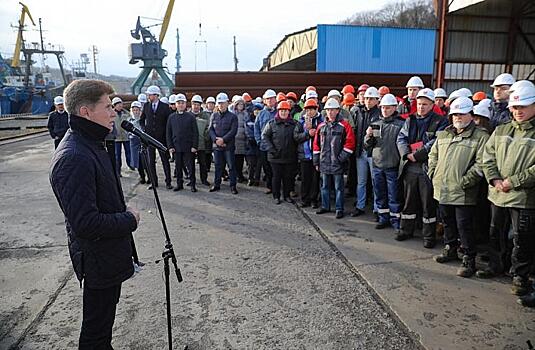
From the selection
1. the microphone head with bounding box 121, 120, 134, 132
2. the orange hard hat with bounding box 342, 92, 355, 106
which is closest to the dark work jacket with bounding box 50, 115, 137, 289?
the microphone head with bounding box 121, 120, 134, 132

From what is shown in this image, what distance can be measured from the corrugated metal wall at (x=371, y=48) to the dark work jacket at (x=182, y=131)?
1356 centimetres

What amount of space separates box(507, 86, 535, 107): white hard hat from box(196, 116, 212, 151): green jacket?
18.8 feet

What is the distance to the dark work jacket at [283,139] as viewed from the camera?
6172 millimetres

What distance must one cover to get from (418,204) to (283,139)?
2442 millimetres

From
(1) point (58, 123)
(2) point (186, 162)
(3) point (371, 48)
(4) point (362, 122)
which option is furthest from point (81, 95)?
(3) point (371, 48)

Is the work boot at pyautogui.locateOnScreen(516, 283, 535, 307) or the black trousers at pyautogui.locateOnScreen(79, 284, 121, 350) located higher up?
the black trousers at pyautogui.locateOnScreen(79, 284, 121, 350)

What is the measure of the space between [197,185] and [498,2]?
13.2 metres

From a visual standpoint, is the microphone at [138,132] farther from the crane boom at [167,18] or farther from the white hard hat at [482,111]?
the crane boom at [167,18]

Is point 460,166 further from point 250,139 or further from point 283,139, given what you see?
point 250,139

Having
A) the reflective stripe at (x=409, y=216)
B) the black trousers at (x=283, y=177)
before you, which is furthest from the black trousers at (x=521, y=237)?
the black trousers at (x=283, y=177)

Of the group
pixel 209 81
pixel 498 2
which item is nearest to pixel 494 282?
pixel 209 81

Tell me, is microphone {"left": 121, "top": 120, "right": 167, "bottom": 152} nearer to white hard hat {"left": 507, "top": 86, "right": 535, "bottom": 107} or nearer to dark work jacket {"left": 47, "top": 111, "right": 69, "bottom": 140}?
white hard hat {"left": 507, "top": 86, "right": 535, "bottom": 107}

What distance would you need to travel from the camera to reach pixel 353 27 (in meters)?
18.9

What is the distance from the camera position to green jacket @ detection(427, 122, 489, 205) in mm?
3674
